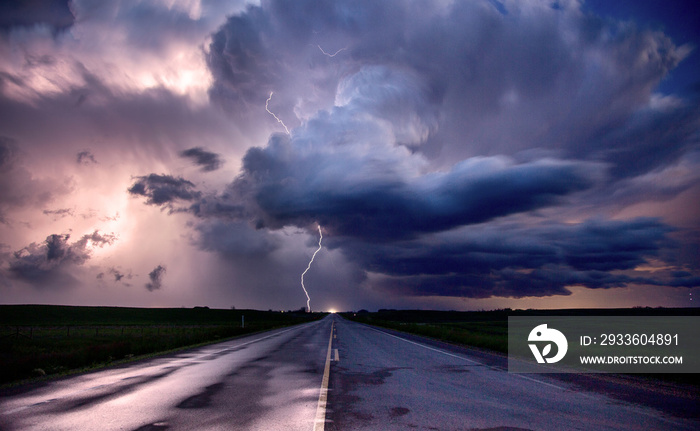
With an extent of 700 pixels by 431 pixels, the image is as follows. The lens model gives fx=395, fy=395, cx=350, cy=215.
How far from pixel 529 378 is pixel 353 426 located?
7453 millimetres

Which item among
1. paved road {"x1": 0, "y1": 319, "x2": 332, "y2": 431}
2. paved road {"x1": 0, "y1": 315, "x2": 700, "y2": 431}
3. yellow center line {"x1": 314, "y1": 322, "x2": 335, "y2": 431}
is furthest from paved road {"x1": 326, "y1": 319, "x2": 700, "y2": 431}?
paved road {"x1": 0, "y1": 319, "x2": 332, "y2": 431}

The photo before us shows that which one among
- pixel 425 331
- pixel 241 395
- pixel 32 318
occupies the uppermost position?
→ pixel 241 395

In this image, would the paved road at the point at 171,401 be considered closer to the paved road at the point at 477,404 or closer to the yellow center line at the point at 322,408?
the yellow center line at the point at 322,408

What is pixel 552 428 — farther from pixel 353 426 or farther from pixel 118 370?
pixel 118 370

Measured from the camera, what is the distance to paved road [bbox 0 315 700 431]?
597 centimetres

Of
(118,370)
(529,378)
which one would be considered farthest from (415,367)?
(118,370)

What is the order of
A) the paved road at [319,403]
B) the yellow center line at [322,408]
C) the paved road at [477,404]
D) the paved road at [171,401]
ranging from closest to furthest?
1. the yellow center line at [322,408]
2. the paved road at [171,401]
3. the paved road at [319,403]
4. the paved road at [477,404]

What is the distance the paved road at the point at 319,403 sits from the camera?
597cm

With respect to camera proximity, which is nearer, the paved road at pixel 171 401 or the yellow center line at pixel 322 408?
the yellow center line at pixel 322 408

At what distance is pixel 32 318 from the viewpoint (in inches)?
3807

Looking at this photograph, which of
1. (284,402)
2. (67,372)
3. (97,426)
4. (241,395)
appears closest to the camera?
(97,426)

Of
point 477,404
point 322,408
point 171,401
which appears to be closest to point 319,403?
point 322,408

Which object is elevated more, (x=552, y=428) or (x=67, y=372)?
(x=552, y=428)

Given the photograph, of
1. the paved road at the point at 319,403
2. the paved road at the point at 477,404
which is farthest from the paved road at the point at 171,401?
the paved road at the point at 477,404
